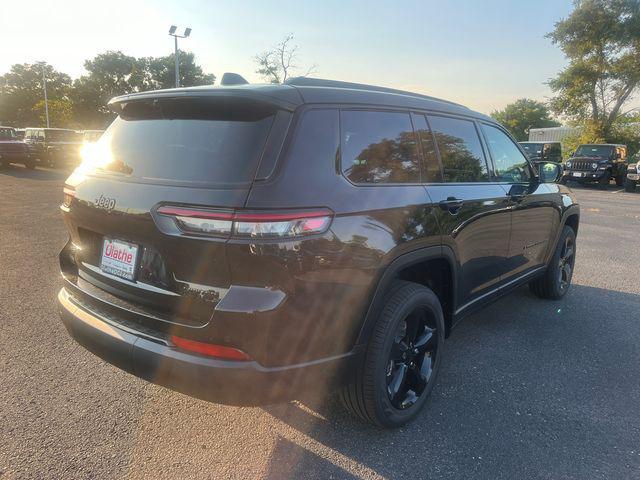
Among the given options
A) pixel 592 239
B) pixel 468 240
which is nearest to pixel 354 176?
pixel 468 240

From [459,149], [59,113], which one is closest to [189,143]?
[459,149]

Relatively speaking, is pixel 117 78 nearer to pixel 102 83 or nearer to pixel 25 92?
pixel 102 83

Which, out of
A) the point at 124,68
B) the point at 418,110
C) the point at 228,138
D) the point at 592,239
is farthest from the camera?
the point at 124,68

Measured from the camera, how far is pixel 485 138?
3568 mm

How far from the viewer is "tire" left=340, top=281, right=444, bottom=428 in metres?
2.37

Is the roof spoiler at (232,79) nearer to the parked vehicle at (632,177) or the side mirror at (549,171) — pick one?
the side mirror at (549,171)

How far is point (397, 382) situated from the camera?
2.64 m

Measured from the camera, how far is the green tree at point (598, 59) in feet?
84.9

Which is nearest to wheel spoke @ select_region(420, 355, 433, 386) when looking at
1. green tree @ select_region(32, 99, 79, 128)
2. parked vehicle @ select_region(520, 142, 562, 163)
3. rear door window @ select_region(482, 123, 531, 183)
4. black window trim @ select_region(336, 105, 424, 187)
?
black window trim @ select_region(336, 105, 424, 187)

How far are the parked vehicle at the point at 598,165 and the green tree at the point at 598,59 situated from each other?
28.0 ft

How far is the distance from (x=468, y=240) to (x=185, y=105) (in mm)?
1923

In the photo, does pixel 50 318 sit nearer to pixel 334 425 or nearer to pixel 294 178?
pixel 334 425

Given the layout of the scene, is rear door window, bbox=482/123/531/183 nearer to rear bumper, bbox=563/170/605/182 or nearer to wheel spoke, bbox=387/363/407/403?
wheel spoke, bbox=387/363/407/403

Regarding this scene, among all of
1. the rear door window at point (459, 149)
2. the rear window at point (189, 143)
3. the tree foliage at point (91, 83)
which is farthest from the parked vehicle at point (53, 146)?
the tree foliage at point (91, 83)
